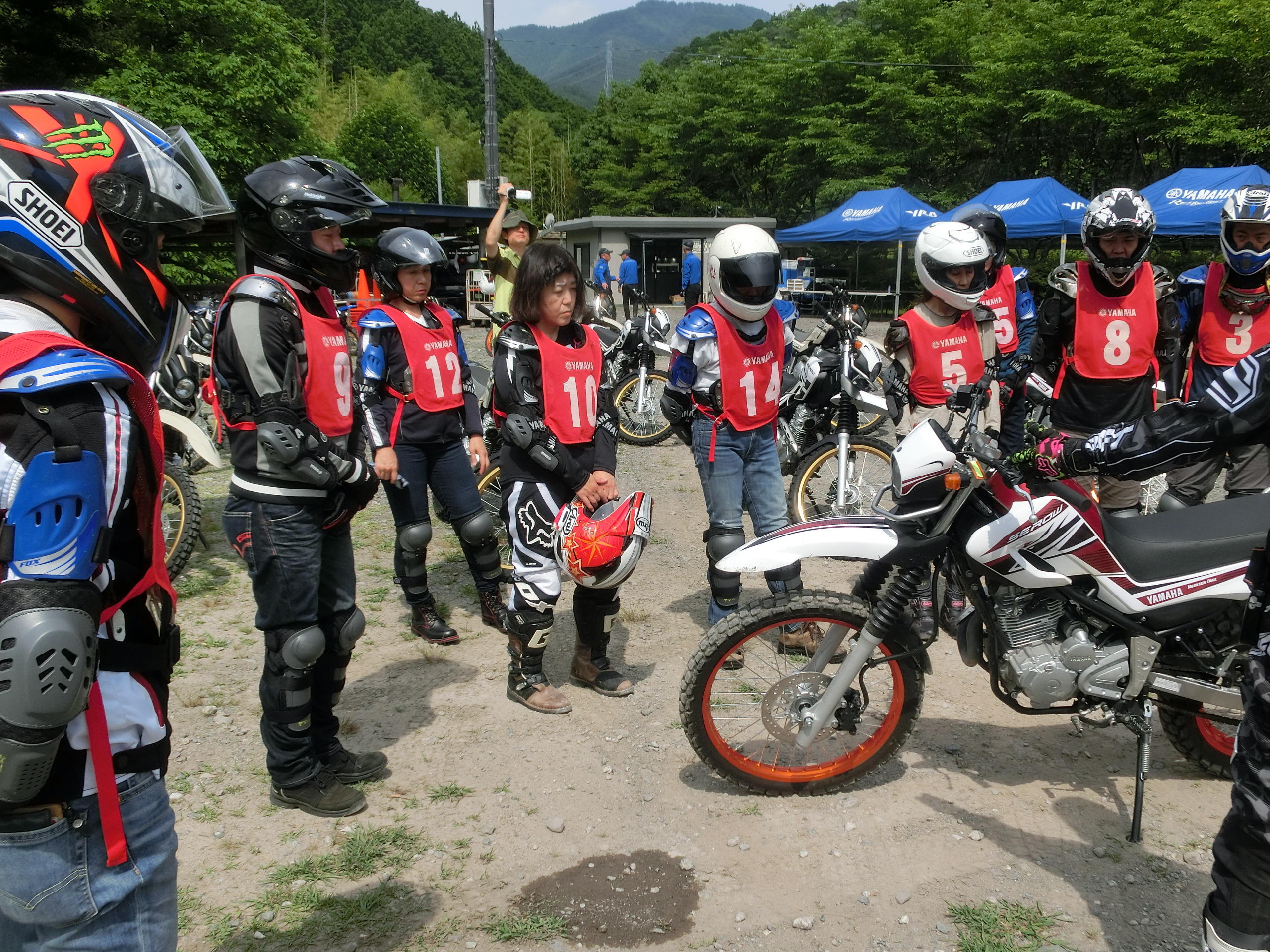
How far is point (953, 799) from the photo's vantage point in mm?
3264

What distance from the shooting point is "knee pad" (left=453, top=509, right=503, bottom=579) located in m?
4.81

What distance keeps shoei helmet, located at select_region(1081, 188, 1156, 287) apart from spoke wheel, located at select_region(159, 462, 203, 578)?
5.30 m

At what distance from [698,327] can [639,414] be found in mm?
5288

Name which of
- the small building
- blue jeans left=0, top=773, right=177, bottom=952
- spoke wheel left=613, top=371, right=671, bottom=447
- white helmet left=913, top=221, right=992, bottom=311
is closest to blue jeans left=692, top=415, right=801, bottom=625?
white helmet left=913, top=221, right=992, bottom=311

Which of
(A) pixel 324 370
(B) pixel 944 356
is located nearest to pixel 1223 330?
(B) pixel 944 356

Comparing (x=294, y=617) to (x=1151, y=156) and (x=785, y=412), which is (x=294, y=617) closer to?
(x=785, y=412)

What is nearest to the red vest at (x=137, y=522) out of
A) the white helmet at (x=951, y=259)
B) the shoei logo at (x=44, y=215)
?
the shoei logo at (x=44, y=215)

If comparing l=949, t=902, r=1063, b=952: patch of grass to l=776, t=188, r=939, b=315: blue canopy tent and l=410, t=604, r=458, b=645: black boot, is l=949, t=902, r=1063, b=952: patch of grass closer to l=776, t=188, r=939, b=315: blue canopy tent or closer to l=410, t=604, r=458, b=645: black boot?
l=410, t=604, r=458, b=645: black boot

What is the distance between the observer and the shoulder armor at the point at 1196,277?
15.6 ft

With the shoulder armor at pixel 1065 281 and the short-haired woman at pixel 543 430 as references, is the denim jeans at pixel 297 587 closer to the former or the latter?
the short-haired woman at pixel 543 430

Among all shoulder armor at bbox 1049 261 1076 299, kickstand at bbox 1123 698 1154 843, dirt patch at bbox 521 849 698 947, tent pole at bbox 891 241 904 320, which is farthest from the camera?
tent pole at bbox 891 241 904 320

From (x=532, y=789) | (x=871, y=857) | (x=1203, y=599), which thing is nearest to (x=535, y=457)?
(x=532, y=789)

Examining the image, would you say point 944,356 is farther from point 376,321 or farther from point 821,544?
point 376,321

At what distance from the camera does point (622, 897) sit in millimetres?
2830
